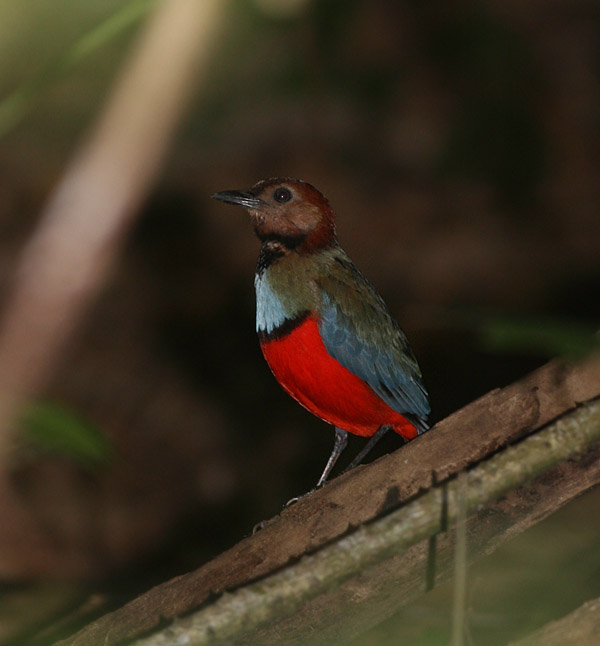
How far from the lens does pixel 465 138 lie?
9875 millimetres

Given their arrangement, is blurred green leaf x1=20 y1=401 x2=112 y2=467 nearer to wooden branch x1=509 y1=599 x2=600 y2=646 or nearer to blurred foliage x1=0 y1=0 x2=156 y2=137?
blurred foliage x1=0 y1=0 x2=156 y2=137

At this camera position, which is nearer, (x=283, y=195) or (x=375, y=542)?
(x=375, y=542)

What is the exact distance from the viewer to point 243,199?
137 inches

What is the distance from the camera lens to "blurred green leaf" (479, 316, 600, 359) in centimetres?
110

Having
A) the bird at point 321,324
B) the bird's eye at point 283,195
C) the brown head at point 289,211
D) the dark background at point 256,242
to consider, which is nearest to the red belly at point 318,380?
the bird at point 321,324

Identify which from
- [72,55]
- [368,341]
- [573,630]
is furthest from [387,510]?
[72,55]

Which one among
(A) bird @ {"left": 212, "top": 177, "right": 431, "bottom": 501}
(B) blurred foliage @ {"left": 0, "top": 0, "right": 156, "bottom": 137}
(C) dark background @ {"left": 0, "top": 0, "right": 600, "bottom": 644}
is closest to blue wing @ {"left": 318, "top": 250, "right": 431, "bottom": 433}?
(A) bird @ {"left": 212, "top": 177, "right": 431, "bottom": 501}

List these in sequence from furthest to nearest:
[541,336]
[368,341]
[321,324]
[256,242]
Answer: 1. [256,242]
2. [368,341]
3. [321,324]
4. [541,336]

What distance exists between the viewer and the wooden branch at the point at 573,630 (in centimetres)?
195

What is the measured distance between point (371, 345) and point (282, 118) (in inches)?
283

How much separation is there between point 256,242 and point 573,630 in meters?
7.39

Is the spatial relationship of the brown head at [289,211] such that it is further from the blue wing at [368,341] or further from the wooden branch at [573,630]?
the wooden branch at [573,630]

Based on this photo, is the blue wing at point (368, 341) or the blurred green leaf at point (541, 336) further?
the blue wing at point (368, 341)

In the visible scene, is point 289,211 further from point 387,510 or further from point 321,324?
point 387,510
